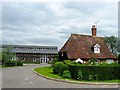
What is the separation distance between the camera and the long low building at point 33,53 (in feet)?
349

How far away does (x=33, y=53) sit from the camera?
108000 millimetres

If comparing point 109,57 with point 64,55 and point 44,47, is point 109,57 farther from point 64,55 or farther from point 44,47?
point 44,47

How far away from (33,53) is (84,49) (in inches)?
2606

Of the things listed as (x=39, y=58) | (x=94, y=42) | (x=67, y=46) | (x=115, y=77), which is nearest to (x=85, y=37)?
(x=94, y=42)

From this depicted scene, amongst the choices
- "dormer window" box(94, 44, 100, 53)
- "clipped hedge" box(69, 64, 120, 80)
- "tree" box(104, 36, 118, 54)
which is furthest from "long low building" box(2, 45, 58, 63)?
"clipped hedge" box(69, 64, 120, 80)

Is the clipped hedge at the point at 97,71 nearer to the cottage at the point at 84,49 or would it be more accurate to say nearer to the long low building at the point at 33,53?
the cottage at the point at 84,49

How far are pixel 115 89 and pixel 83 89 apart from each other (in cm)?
256

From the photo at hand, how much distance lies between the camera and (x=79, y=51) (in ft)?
141

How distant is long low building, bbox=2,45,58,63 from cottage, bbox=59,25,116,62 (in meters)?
61.3

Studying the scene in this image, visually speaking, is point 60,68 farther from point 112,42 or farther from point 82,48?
point 112,42

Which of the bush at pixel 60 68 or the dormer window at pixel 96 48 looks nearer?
the bush at pixel 60 68

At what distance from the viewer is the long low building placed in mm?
106250

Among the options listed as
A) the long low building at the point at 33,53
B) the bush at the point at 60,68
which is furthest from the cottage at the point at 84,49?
the long low building at the point at 33,53

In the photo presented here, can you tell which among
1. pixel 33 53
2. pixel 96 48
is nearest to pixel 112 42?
pixel 33 53
